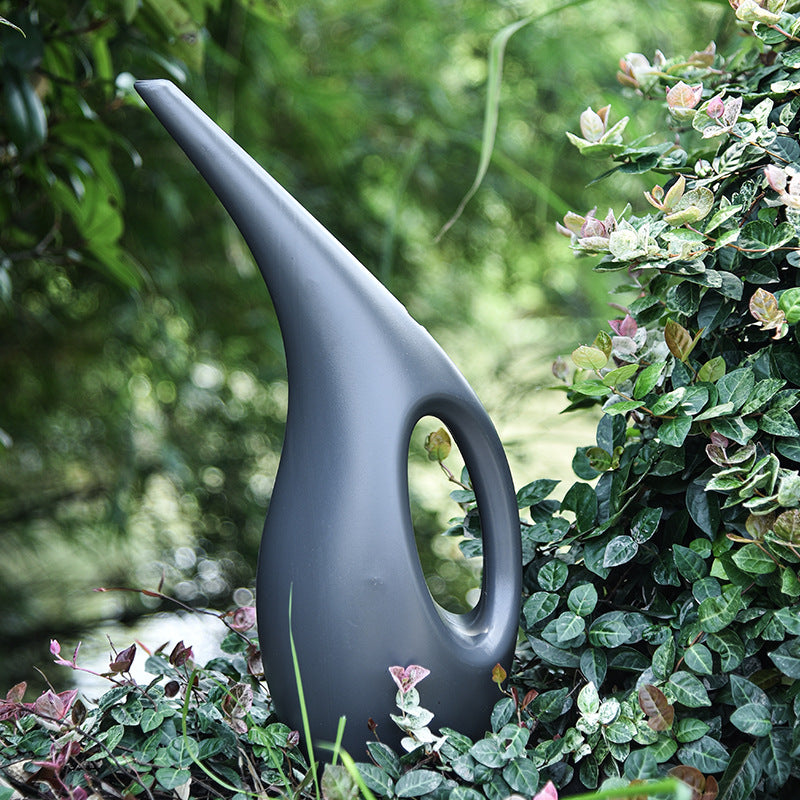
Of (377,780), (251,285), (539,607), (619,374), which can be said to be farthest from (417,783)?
(251,285)

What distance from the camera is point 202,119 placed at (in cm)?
44

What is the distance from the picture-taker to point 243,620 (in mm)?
538

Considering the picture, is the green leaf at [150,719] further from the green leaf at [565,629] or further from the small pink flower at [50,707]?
the green leaf at [565,629]

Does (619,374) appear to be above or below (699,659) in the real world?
above

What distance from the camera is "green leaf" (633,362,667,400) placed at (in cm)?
41

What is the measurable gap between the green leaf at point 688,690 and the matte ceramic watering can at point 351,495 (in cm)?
9

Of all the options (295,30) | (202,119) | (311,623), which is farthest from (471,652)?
(295,30)

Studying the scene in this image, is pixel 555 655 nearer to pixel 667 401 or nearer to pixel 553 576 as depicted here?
pixel 553 576

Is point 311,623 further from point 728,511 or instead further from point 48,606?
point 48,606

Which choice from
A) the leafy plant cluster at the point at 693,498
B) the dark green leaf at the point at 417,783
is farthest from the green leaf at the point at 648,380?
the dark green leaf at the point at 417,783

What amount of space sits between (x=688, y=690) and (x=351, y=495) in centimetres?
19

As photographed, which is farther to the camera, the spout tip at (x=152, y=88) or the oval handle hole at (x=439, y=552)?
the oval handle hole at (x=439, y=552)

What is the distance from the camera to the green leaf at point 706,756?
370mm

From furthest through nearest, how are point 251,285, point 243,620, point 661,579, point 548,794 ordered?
point 251,285 → point 243,620 → point 661,579 → point 548,794
